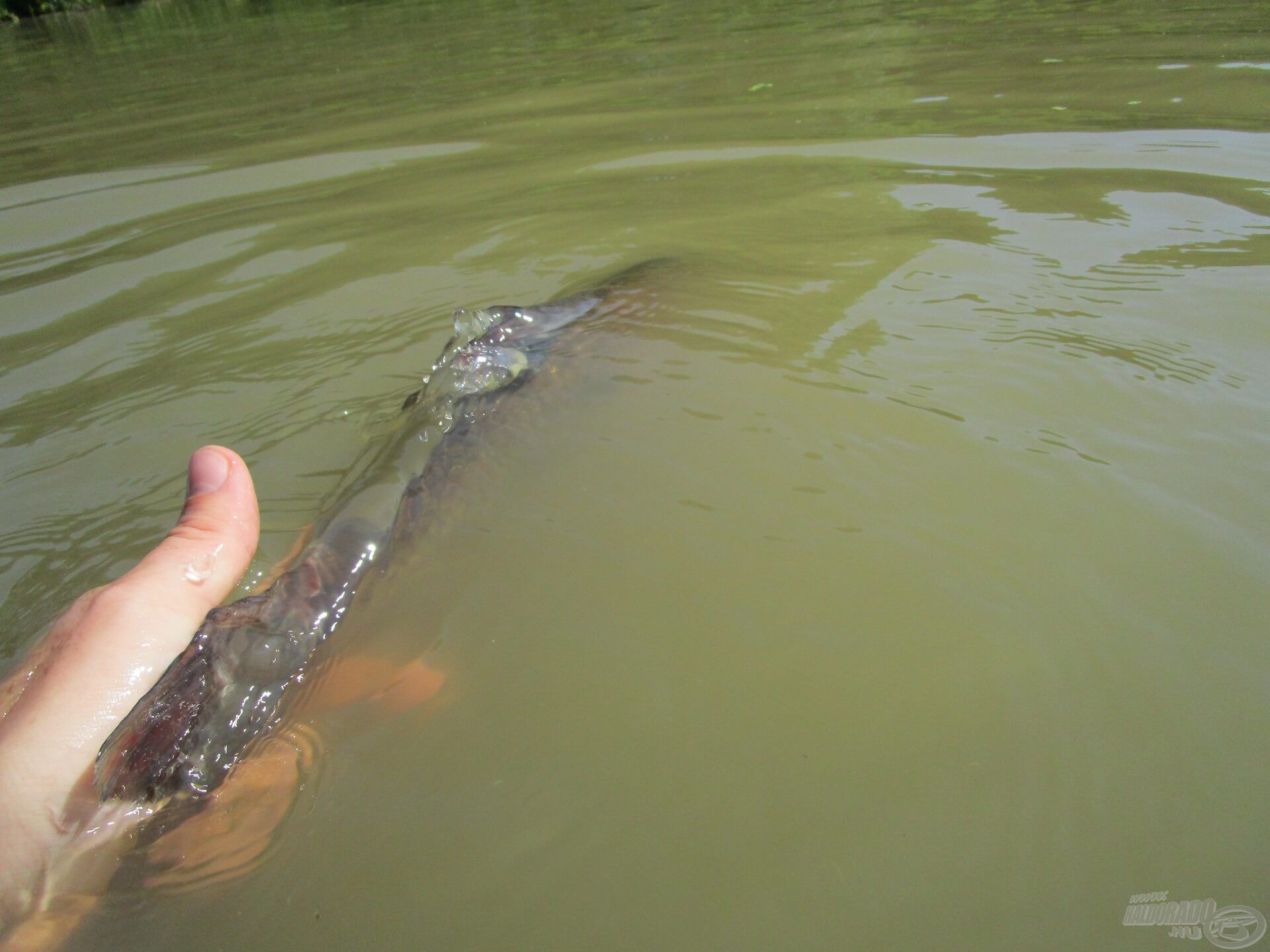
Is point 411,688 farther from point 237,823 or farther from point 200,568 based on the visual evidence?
point 200,568

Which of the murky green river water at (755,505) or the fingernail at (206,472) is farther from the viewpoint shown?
the fingernail at (206,472)

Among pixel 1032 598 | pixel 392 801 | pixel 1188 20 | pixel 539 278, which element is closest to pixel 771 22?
pixel 1188 20

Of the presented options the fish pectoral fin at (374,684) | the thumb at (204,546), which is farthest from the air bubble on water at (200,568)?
the fish pectoral fin at (374,684)

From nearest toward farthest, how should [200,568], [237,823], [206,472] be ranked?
[237,823] < [200,568] < [206,472]

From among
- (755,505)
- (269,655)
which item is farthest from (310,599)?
(755,505)

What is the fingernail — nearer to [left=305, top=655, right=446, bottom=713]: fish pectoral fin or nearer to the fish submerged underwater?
the fish submerged underwater

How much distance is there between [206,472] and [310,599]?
1.36ft

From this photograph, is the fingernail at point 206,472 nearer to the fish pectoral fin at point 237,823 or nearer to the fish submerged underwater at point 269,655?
the fish submerged underwater at point 269,655

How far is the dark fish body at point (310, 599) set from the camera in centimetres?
143

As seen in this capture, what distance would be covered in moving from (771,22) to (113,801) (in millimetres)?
8830

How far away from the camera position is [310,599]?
1780 mm

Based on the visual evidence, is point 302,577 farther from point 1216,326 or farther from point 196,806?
point 1216,326

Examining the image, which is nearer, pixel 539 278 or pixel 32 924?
pixel 32 924

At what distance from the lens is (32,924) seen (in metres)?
1.27
